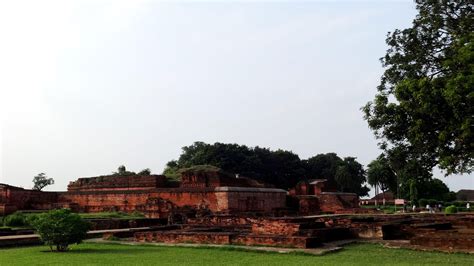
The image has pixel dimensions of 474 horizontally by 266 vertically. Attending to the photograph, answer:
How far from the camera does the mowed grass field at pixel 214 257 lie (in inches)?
331

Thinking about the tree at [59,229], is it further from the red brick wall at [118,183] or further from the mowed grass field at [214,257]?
the red brick wall at [118,183]

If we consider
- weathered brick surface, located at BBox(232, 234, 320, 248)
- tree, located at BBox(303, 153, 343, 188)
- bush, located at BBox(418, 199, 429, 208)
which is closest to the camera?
weathered brick surface, located at BBox(232, 234, 320, 248)

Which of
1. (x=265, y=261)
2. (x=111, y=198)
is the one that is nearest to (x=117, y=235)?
(x=265, y=261)

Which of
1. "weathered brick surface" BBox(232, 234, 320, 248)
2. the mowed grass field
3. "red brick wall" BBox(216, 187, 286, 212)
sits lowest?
the mowed grass field

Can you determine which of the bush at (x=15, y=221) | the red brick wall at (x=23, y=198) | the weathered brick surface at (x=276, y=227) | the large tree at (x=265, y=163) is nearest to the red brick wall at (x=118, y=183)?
the red brick wall at (x=23, y=198)

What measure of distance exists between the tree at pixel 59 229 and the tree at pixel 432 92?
806 cm

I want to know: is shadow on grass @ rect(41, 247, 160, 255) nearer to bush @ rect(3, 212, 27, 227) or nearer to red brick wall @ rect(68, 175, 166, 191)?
Result: bush @ rect(3, 212, 27, 227)

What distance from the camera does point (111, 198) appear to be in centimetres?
2292

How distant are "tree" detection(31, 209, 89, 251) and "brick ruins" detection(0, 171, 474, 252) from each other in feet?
7.87

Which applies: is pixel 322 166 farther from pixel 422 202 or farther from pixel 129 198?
pixel 129 198

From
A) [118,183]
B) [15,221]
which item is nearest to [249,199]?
[118,183]

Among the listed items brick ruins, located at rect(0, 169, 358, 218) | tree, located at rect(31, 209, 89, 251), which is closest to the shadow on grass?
tree, located at rect(31, 209, 89, 251)

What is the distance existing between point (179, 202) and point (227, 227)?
7.34 meters

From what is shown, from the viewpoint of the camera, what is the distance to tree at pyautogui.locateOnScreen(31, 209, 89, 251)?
10.6 m
